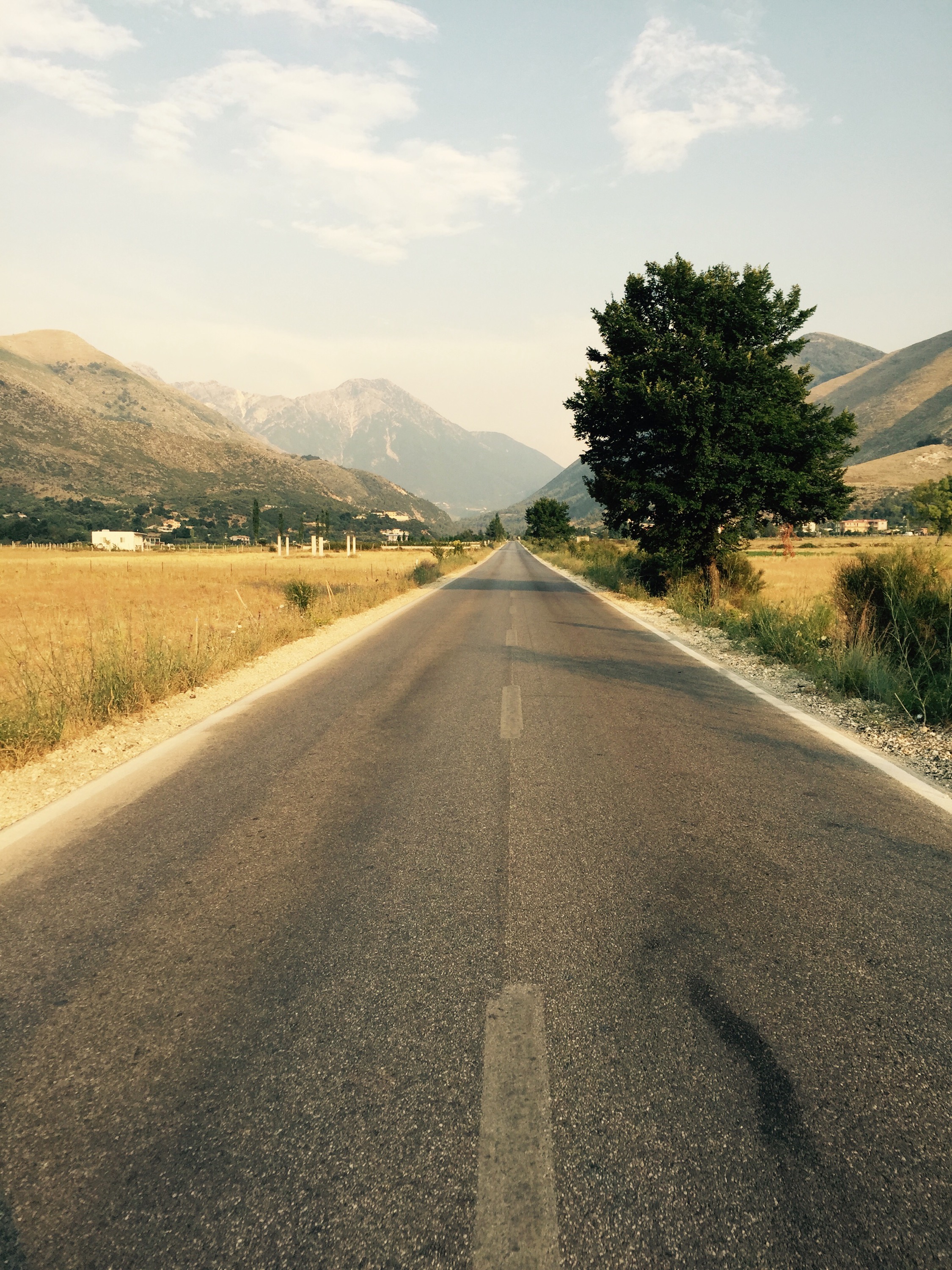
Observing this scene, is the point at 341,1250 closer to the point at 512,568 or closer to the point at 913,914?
the point at 913,914

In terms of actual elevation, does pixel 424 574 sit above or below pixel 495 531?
below

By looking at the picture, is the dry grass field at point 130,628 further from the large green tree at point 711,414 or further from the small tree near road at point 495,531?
the small tree near road at point 495,531

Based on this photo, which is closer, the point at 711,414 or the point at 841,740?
the point at 841,740

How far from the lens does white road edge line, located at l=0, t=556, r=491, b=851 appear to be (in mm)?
4777

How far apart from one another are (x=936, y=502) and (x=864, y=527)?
4421 centimetres

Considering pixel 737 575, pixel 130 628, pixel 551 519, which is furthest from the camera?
pixel 551 519

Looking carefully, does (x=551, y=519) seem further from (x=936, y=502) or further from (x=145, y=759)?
(x=145, y=759)

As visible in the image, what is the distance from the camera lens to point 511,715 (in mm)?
7609

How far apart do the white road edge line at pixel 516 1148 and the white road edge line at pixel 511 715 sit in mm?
4087

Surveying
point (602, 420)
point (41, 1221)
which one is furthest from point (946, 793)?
point (602, 420)

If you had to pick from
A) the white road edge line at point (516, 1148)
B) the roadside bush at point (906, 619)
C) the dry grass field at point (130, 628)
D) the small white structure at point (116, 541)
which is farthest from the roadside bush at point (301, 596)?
the small white structure at point (116, 541)

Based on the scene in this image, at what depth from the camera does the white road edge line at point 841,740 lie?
523cm

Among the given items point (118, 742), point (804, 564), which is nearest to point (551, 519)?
point (804, 564)

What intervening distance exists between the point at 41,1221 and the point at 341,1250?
2.82 ft
